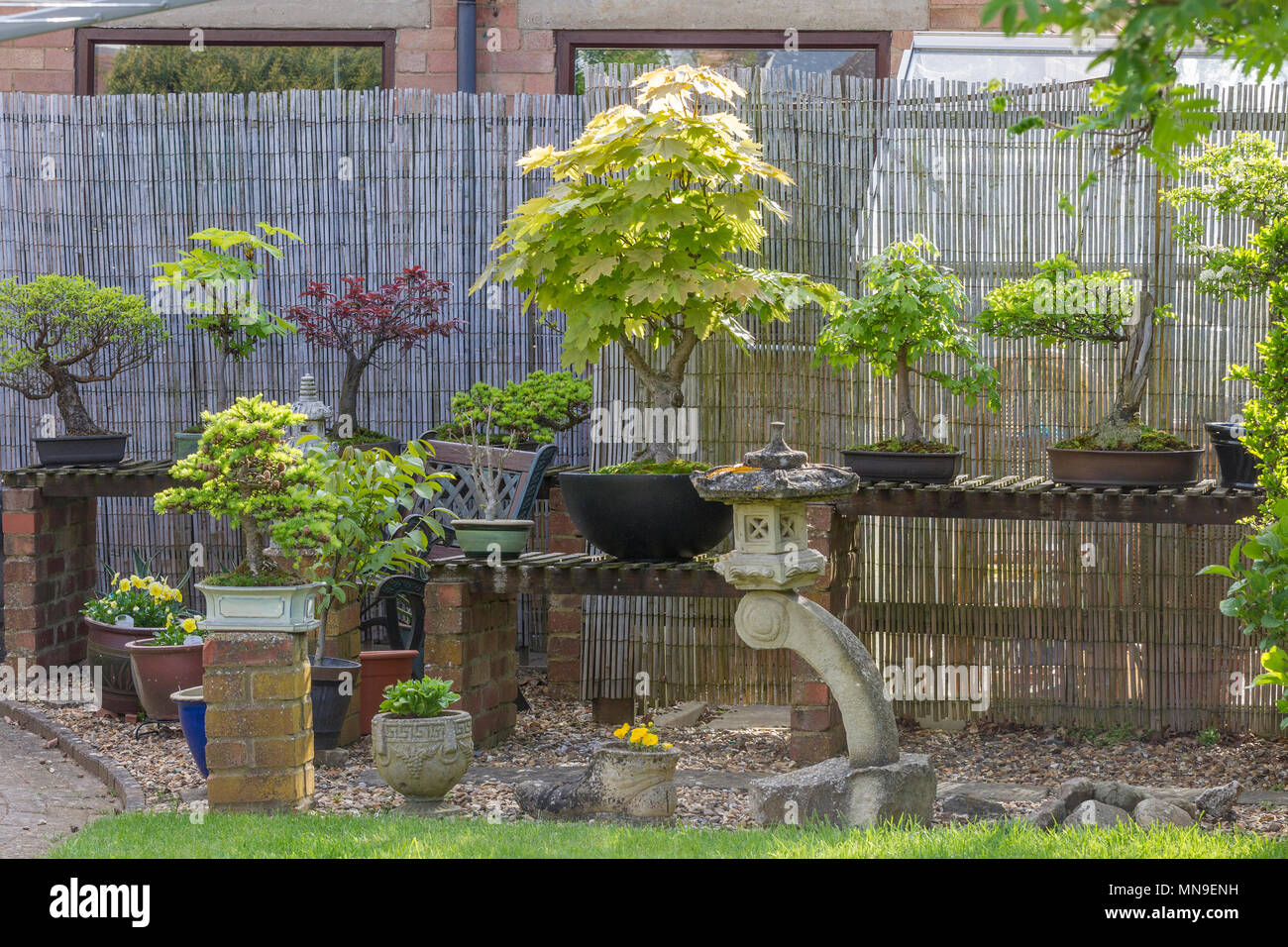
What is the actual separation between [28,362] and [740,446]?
3.24 m

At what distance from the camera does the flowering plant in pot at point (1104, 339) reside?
214 inches

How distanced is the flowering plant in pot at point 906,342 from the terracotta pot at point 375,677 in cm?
201

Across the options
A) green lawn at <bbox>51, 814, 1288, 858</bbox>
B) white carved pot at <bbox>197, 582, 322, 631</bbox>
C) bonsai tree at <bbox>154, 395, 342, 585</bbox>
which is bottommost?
green lawn at <bbox>51, 814, 1288, 858</bbox>

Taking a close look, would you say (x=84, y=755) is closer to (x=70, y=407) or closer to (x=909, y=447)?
(x=70, y=407)

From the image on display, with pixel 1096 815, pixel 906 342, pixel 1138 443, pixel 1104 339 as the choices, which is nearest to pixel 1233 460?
pixel 1138 443

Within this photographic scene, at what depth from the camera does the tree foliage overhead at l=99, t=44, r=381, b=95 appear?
8.62 meters

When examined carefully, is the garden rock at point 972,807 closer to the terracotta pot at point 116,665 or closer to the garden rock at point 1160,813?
the garden rock at point 1160,813

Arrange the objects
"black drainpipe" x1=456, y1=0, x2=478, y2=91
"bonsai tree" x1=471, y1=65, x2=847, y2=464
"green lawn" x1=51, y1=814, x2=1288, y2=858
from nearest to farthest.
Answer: "green lawn" x1=51, y1=814, x2=1288, y2=858, "bonsai tree" x1=471, y1=65, x2=847, y2=464, "black drainpipe" x1=456, y1=0, x2=478, y2=91

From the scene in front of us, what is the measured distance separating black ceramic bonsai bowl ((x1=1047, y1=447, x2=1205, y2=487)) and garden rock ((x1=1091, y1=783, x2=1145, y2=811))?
134 centimetres

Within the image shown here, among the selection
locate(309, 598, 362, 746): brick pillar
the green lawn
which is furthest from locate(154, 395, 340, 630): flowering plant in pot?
locate(309, 598, 362, 746): brick pillar

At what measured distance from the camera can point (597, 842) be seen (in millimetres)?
3809

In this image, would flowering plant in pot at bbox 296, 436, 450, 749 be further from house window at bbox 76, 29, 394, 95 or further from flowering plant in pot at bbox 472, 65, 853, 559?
house window at bbox 76, 29, 394, 95

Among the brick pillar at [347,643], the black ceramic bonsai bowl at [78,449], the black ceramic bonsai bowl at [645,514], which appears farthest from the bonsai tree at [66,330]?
the black ceramic bonsai bowl at [645,514]
